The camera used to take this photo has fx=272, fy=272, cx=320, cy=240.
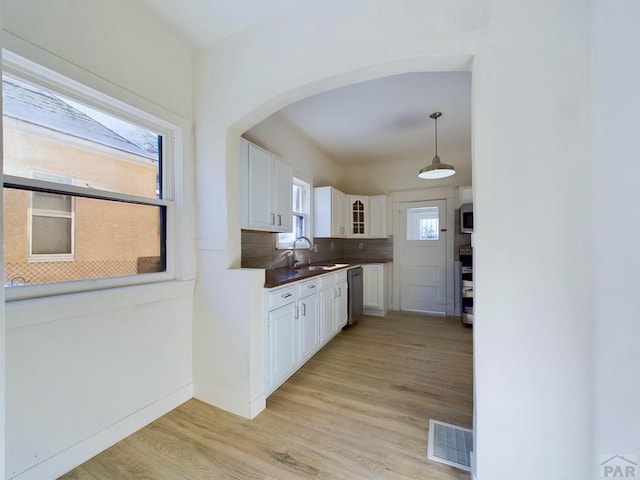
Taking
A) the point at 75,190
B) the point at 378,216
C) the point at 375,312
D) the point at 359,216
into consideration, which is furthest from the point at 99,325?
the point at 378,216

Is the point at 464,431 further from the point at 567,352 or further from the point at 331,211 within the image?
the point at 331,211

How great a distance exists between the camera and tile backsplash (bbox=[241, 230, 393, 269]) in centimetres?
294

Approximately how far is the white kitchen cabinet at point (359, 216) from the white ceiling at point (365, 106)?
74 centimetres

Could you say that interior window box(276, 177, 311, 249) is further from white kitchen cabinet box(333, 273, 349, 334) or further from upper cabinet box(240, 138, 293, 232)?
white kitchen cabinet box(333, 273, 349, 334)

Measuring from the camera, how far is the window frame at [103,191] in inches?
54.1

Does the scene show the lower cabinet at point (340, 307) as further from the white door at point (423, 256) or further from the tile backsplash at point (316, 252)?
the white door at point (423, 256)

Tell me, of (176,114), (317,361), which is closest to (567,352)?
(317,361)

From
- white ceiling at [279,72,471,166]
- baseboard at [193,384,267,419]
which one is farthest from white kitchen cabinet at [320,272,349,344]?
white ceiling at [279,72,471,166]

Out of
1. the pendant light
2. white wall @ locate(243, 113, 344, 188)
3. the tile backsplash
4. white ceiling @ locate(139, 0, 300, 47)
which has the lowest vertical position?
the tile backsplash

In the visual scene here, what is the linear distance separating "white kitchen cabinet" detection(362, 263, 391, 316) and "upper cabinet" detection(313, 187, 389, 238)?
656mm

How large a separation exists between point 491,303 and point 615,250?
517 millimetres

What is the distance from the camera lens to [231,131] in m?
2.06

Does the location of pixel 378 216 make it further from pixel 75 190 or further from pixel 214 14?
pixel 75 190

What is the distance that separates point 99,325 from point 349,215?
12.1ft
